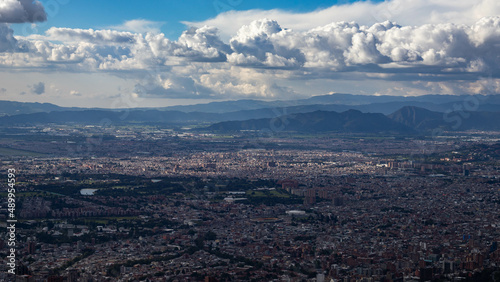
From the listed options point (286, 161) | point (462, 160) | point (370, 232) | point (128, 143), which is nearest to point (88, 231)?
point (370, 232)

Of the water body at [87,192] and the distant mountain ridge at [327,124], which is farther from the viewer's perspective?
the distant mountain ridge at [327,124]

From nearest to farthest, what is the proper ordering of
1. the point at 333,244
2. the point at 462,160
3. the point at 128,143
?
the point at 333,244 < the point at 462,160 < the point at 128,143

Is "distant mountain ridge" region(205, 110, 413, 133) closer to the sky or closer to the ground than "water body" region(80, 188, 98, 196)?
closer to the sky

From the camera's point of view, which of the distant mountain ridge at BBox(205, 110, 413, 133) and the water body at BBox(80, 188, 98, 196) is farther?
the distant mountain ridge at BBox(205, 110, 413, 133)

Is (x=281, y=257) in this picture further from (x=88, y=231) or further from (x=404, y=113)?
(x=404, y=113)

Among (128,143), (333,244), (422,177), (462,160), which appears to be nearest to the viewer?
(333,244)

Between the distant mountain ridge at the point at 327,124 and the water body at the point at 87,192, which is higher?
the distant mountain ridge at the point at 327,124

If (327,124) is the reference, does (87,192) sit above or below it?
below

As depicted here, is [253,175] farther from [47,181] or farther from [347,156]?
[347,156]

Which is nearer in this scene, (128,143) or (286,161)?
(286,161)

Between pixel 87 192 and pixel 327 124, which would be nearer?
pixel 87 192
